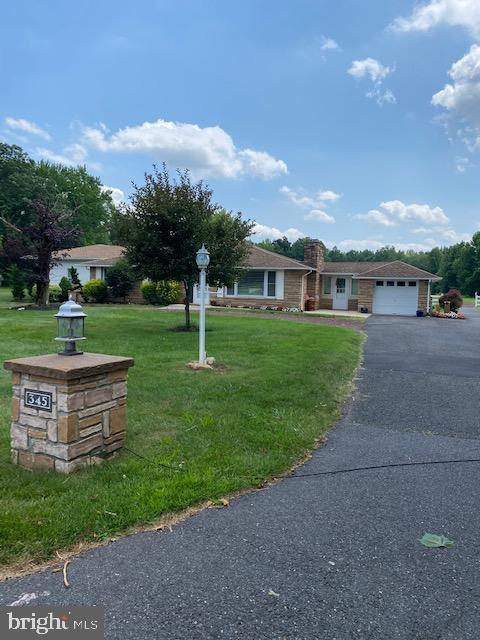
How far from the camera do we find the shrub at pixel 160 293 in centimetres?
2414

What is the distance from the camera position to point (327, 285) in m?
29.1

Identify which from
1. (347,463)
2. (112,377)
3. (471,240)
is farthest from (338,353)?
(471,240)

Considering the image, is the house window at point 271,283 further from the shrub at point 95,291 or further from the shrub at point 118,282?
the shrub at point 95,291

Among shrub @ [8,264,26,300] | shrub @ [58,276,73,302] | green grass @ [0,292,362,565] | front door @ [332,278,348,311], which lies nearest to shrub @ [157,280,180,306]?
shrub @ [58,276,73,302]

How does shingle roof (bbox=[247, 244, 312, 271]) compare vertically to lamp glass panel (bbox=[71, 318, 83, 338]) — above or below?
above

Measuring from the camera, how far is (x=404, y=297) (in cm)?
2581

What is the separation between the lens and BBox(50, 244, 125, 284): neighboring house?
89.2ft

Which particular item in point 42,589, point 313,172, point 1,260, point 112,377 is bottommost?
point 42,589

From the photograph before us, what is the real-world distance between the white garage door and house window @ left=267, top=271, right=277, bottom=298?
633 centimetres

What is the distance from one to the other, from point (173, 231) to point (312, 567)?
988 cm

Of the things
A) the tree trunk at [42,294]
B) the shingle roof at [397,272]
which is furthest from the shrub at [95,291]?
the shingle roof at [397,272]

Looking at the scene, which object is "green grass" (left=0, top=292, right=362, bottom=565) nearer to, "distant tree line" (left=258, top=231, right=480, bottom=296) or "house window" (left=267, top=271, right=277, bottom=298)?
"house window" (left=267, top=271, right=277, bottom=298)

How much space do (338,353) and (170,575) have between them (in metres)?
7.97

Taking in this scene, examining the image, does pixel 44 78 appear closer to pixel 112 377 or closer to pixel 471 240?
pixel 112 377
